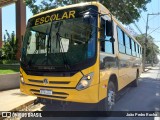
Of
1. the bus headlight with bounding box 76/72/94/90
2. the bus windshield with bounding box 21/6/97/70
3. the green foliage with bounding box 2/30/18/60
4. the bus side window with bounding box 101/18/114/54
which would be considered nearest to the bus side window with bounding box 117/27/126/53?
the bus side window with bounding box 101/18/114/54

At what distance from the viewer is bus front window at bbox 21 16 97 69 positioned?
20.8ft

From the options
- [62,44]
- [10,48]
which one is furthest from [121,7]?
[62,44]

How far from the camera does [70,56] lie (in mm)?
6367

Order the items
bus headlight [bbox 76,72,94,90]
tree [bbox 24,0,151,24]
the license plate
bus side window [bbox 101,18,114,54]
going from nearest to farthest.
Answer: bus headlight [bbox 76,72,94,90] < the license plate < bus side window [bbox 101,18,114,54] < tree [bbox 24,0,151,24]

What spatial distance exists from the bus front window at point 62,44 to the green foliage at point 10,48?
1900 centimetres

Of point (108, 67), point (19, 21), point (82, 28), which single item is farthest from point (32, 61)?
point (19, 21)

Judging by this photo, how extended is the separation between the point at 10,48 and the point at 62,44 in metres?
20.1

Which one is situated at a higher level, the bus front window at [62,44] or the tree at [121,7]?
the tree at [121,7]

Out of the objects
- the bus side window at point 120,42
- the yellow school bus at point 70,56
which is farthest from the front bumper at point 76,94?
the bus side window at point 120,42

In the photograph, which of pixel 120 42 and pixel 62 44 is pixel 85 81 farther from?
pixel 120 42

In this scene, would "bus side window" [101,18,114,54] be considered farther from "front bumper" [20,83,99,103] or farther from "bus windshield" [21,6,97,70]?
"front bumper" [20,83,99,103]

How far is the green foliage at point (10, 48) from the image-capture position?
2559cm

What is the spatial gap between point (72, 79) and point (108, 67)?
144 centimetres

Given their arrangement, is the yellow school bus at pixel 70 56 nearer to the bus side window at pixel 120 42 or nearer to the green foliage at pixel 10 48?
the bus side window at pixel 120 42
